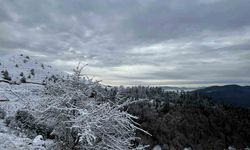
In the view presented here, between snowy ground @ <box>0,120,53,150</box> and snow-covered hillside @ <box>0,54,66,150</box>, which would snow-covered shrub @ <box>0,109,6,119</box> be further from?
snowy ground @ <box>0,120,53,150</box>

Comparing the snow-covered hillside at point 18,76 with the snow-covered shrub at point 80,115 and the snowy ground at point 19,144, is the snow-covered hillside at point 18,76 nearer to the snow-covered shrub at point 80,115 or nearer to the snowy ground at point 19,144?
the snowy ground at point 19,144

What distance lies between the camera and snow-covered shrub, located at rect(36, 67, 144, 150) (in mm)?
7254

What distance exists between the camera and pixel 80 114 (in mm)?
7328

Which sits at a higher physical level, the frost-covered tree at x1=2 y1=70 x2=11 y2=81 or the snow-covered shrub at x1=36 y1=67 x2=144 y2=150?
the frost-covered tree at x1=2 y1=70 x2=11 y2=81

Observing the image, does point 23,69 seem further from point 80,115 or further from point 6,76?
point 80,115

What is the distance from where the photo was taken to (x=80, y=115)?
714cm

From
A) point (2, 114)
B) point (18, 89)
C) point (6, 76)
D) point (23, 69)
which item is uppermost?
point (23, 69)

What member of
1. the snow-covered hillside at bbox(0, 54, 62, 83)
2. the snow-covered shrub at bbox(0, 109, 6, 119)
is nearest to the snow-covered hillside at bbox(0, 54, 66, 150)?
the snow-covered hillside at bbox(0, 54, 62, 83)

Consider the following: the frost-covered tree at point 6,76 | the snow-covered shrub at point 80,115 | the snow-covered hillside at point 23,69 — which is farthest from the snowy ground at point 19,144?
the snow-covered hillside at point 23,69

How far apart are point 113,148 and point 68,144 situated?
1018 millimetres

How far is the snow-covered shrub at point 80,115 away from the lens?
7254 mm

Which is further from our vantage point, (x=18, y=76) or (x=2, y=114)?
(x=18, y=76)

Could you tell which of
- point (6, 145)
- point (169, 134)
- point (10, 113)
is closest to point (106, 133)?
point (6, 145)

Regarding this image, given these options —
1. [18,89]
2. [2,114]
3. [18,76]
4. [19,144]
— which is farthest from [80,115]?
[18,76]
